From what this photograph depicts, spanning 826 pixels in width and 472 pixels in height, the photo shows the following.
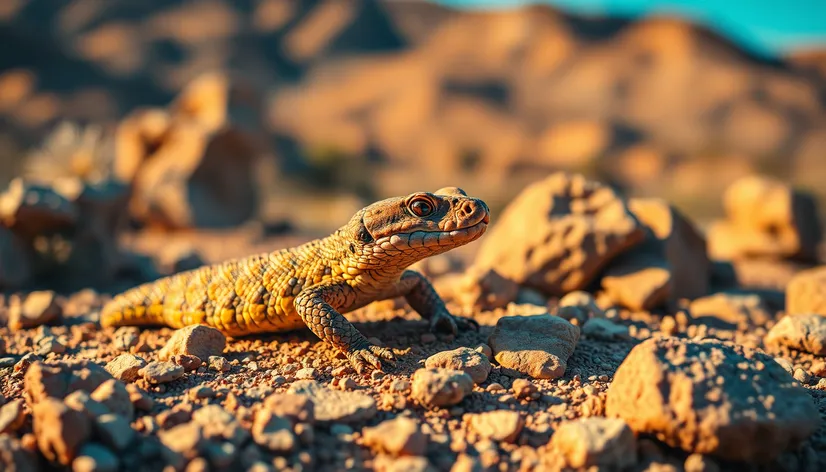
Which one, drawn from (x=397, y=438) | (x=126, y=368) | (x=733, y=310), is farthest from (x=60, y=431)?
(x=733, y=310)

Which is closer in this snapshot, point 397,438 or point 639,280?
point 397,438

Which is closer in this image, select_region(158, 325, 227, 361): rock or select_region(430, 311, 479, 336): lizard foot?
select_region(158, 325, 227, 361): rock

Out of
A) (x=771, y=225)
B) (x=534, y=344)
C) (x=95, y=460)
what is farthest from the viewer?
(x=771, y=225)

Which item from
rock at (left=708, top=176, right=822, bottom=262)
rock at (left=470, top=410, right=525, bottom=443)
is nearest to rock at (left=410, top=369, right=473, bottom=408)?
rock at (left=470, top=410, right=525, bottom=443)

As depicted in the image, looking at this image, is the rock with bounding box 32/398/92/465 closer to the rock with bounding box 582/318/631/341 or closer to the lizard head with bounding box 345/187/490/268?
the lizard head with bounding box 345/187/490/268

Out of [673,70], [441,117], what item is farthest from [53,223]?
[673,70]

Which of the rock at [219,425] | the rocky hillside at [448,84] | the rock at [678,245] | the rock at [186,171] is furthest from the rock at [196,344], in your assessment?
the rocky hillside at [448,84]

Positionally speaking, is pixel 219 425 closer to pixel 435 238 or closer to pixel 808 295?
pixel 435 238

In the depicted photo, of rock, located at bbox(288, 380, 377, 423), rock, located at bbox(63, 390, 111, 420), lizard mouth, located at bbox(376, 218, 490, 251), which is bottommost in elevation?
rock, located at bbox(288, 380, 377, 423)
